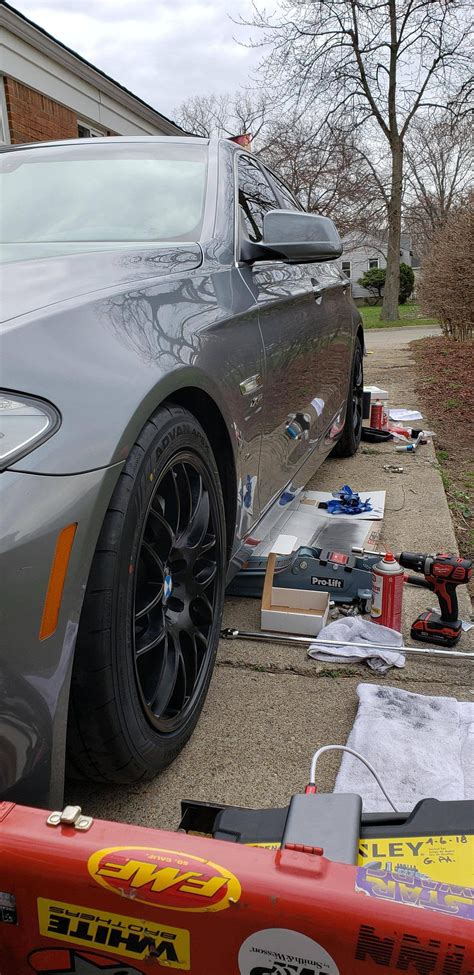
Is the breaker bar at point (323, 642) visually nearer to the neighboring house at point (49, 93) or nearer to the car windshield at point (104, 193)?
the car windshield at point (104, 193)

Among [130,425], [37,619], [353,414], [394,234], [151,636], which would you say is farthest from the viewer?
[394,234]

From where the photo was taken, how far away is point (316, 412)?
10.9 ft

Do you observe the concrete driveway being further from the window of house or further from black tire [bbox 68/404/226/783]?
the window of house

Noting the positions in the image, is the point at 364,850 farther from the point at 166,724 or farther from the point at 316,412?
the point at 316,412

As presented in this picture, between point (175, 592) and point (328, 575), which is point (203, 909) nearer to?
point (175, 592)

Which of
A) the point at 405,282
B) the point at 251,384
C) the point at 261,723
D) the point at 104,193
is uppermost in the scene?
the point at 405,282

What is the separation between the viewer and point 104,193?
2.46 m

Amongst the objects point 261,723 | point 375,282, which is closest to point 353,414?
point 261,723

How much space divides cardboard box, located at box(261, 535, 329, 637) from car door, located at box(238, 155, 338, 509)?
334mm

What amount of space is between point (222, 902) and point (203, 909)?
0.08ft

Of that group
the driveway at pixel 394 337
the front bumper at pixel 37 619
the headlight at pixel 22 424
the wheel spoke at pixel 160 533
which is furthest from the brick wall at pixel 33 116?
the front bumper at pixel 37 619

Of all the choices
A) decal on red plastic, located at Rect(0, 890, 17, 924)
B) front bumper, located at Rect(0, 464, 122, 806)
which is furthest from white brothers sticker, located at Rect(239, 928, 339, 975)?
front bumper, located at Rect(0, 464, 122, 806)

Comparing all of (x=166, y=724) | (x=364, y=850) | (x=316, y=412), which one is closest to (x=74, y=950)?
(x=364, y=850)

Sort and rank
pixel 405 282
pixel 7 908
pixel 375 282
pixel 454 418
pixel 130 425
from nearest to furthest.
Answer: pixel 7 908 < pixel 130 425 < pixel 454 418 < pixel 405 282 < pixel 375 282
